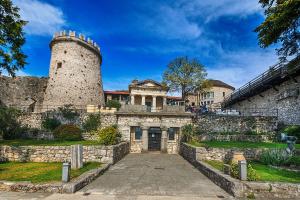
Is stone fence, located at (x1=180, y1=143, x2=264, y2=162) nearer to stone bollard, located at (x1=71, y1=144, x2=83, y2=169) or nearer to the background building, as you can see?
stone bollard, located at (x1=71, y1=144, x2=83, y2=169)

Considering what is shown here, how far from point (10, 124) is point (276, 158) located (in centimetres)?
2305

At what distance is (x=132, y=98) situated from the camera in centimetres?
3544

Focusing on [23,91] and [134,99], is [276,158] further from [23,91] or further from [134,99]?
[23,91]

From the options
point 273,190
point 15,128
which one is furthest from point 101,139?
point 15,128

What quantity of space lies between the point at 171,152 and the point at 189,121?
11.3 feet

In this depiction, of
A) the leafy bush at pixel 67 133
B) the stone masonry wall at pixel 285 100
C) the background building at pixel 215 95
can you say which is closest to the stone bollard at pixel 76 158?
the leafy bush at pixel 67 133

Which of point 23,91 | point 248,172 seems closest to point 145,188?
point 248,172

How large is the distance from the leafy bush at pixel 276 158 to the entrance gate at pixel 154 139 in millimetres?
10901

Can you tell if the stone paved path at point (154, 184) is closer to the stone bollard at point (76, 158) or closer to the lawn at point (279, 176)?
the stone bollard at point (76, 158)

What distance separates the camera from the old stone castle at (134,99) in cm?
2084

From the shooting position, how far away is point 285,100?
22234 mm

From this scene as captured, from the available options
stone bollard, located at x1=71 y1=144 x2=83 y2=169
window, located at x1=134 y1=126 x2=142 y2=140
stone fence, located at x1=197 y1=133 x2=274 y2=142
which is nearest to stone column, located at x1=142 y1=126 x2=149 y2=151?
window, located at x1=134 y1=126 x2=142 y2=140

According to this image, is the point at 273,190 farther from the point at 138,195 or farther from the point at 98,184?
the point at 98,184

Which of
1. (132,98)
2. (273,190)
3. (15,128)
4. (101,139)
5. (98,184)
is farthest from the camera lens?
(132,98)
